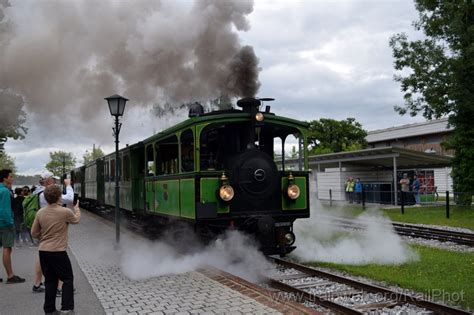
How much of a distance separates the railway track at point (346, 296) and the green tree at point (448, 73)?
12.6m

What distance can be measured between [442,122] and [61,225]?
4804cm

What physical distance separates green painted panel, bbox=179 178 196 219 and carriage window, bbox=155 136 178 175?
869 mm

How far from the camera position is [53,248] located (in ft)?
15.7

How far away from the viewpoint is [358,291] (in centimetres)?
634

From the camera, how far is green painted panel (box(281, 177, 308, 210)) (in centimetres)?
845

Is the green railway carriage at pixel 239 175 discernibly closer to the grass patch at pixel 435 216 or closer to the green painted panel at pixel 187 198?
the green painted panel at pixel 187 198

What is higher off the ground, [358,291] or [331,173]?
[331,173]

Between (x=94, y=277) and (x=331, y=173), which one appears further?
(x=331, y=173)

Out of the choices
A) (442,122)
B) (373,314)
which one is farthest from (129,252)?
(442,122)

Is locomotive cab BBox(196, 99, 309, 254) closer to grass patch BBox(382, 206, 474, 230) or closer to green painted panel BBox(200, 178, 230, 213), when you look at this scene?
green painted panel BBox(200, 178, 230, 213)

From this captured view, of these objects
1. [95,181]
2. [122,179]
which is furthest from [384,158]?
[95,181]

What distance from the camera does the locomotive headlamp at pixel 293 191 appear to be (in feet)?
27.4

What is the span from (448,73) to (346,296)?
46.9ft

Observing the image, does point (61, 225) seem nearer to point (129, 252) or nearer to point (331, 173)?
point (129, 252)
